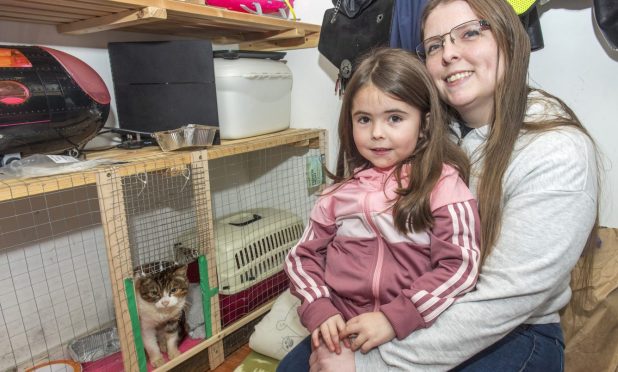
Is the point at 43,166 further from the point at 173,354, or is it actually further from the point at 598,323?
the point at 598,323

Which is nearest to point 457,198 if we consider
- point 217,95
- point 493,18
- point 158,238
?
point 493,18

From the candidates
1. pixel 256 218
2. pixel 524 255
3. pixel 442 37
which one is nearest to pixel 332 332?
pixel 524 255

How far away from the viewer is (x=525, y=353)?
0.91 metres

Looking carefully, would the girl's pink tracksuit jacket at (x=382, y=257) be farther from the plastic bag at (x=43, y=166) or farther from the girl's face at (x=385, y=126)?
the plastic bag at (x=43, y=166)

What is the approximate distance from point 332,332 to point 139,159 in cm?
76

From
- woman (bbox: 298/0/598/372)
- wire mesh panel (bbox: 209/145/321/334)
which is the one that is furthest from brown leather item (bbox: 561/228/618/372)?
wire mesh panel (bbox: 209/145/321/334)

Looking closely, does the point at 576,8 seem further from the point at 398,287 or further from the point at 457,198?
the point at 398,287

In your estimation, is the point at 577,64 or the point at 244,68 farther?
the point at 244,68

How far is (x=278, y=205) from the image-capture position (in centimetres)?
206

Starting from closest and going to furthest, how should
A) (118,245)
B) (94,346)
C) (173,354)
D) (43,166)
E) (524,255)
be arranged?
(524,255)
(43,166)
(118,245)
(173,354)
(94,346)

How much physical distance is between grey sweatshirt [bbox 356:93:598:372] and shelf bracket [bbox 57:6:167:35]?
101 centimetres

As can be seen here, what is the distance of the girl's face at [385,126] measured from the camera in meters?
0.95

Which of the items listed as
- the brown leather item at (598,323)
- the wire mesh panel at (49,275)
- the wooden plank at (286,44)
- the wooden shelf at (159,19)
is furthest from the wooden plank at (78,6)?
the brown leather item at (598,323)

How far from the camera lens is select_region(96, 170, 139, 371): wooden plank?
44.9 inches
